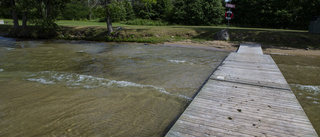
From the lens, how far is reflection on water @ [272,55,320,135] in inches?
163

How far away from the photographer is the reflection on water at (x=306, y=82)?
4.14 metres

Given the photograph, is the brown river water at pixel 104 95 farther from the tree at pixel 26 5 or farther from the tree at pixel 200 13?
the tree at pixel 200 13

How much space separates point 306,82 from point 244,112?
4191mm

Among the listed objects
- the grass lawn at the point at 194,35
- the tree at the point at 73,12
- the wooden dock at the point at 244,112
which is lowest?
the wooden dock at the point at 244,112

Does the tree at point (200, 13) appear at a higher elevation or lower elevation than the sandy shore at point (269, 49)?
higher

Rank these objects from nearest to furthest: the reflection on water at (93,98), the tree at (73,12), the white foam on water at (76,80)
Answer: the reflection on water at (93,98)
the white foam on water at (76,80)
the tree at (73,12)

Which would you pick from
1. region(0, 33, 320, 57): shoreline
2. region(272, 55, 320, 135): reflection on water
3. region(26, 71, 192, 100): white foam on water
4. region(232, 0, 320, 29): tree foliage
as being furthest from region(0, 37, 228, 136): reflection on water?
region(232, 0, 320, 29): tree foliage

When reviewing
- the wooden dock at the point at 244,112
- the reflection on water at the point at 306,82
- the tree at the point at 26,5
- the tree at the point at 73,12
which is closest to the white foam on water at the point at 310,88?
the reflection on water at the point at 306,82

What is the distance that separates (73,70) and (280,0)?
20.7 metres

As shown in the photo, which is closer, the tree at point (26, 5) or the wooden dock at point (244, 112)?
the wooden dock at point (244, 112)

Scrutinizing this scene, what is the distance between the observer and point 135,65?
8.34 metres

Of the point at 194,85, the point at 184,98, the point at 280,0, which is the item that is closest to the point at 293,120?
the point at 184,98

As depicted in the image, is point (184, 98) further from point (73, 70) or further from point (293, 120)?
point (73, 70)

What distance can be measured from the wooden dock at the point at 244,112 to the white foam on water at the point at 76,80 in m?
1.56
